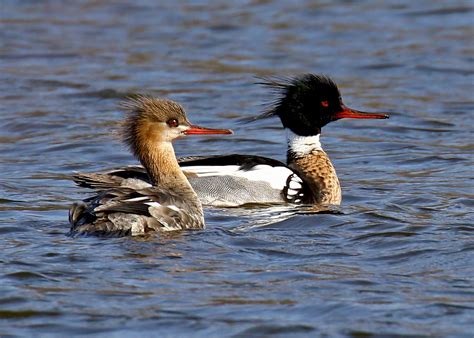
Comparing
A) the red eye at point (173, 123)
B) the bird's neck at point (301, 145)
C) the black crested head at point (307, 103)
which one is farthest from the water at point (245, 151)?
the red eye at point (173, 123)

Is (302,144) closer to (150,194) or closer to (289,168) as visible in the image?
(289,168)

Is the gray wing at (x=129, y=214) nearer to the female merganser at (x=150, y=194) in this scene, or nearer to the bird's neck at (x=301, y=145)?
the female merganser at (x=150, y=194)

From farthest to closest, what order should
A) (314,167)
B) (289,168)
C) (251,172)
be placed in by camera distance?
(314,167)
(289,168)
(251,172)

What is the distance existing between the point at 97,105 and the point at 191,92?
1.29 m

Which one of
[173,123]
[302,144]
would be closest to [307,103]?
[302,144]

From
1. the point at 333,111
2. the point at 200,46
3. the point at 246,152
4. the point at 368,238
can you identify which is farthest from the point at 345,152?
the point at 200,46

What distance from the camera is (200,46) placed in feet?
61.5

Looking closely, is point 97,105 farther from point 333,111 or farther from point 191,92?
point 333,111

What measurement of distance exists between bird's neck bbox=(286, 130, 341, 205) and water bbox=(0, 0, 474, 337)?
224 mm

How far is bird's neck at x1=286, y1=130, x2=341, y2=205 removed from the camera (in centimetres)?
1101

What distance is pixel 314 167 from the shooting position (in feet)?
37.2

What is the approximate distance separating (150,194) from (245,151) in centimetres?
466

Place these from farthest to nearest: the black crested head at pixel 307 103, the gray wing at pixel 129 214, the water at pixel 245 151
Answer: the black crested head at pixel 307 103
the gray wing at pixel 129 214
the water at pixel 245 151

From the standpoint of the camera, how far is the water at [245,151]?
7.23m
